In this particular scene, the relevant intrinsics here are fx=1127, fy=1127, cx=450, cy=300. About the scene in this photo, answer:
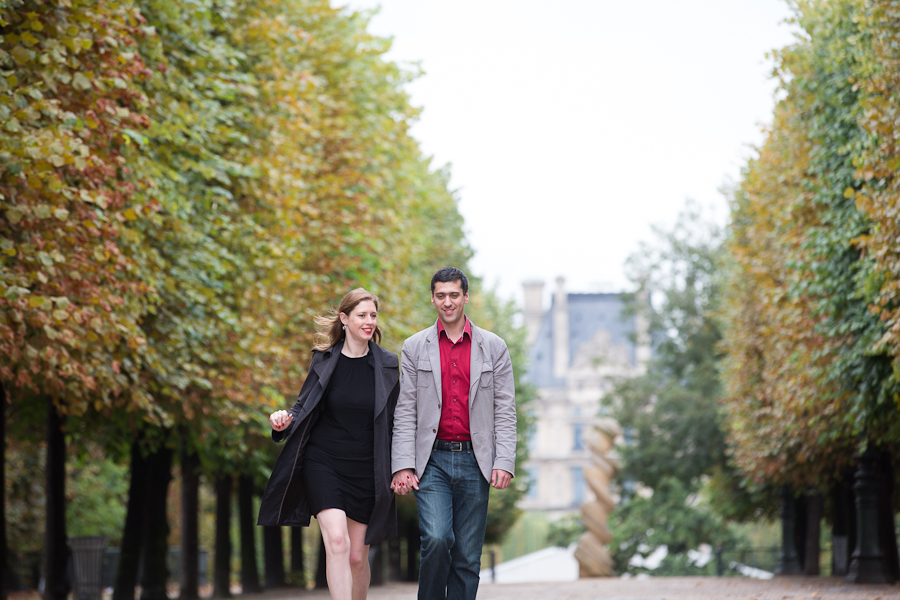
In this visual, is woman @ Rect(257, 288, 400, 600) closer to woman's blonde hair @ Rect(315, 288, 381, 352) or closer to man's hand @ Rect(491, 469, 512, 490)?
woman's blonde hair @ Rect(315, 288, 381, 352)

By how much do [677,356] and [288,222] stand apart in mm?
23179

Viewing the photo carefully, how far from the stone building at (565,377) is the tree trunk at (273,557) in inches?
2477

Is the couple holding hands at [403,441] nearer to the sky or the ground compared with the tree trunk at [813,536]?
nearer to the sky

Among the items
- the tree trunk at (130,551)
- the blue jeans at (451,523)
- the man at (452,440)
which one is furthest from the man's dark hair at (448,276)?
the tree trunk at (130,551)

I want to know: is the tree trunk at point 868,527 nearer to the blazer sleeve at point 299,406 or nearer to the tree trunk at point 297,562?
the blazer sleeve at point 299,406

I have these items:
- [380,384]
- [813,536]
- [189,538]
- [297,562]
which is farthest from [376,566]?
[380,384]

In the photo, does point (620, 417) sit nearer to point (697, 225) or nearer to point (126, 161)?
point (697, 225)

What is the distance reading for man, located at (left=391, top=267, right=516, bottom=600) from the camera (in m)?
6.20

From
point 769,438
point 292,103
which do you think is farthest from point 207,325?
point 769,438

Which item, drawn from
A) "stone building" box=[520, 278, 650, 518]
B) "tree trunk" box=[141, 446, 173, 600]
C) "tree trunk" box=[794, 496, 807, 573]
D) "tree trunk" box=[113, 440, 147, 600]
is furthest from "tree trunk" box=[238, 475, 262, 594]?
"stone building" box=[520, 278, 650, 518]

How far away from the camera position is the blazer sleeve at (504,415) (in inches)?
244

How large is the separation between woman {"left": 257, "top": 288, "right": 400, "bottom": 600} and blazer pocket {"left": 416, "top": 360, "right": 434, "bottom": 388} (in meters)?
0.34

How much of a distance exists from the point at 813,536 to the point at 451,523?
20746 mm

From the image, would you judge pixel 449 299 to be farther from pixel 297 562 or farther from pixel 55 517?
pixel 297 562
